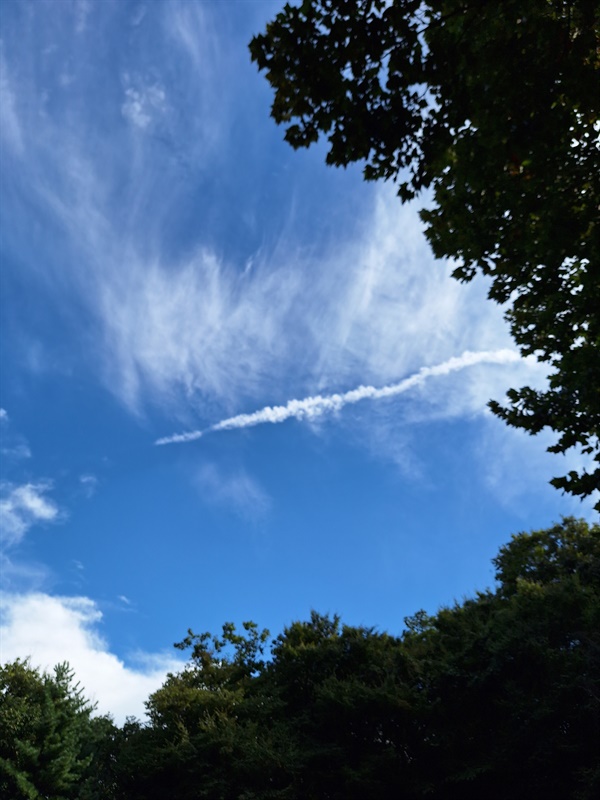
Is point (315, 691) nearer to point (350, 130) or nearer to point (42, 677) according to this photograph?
point (42, 677)

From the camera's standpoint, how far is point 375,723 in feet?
81.5

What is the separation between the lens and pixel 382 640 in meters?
29.6

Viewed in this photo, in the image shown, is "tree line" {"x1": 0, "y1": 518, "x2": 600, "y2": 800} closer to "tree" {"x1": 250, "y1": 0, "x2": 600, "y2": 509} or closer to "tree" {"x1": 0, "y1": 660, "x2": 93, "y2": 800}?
"tree" {"x1": 0, "y1": 660, "x2": 93, "y2": 800}

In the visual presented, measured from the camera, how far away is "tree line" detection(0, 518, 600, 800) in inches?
848

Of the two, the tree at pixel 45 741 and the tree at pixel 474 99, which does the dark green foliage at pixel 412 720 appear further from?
the tree at pixel 474 99

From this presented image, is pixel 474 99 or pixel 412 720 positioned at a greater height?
pixel 474 99

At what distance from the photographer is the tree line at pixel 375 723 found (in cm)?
2155

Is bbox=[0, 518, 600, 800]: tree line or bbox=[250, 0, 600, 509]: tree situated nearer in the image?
bbox=[250, 0, 600, 509]: tree

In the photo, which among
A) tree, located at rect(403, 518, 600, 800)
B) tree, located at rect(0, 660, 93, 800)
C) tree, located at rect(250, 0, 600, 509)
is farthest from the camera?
tree, located at rect(0, 660, 93, 800)

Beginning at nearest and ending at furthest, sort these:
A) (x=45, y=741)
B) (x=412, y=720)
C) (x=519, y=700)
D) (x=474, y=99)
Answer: (x=474, y=99) → (x=519, y=700) → (x=412, y=720) → (x=45, y=741)

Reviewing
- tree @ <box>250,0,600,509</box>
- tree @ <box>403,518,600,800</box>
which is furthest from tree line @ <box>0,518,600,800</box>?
tree @ <box>250,0,600,509</box>

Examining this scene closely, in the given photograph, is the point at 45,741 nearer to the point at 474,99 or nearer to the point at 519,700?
Result: the point at 519,700

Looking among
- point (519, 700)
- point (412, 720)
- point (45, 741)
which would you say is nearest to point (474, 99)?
point (519, 700)

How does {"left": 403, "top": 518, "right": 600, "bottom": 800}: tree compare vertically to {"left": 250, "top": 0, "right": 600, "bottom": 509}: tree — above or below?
below
